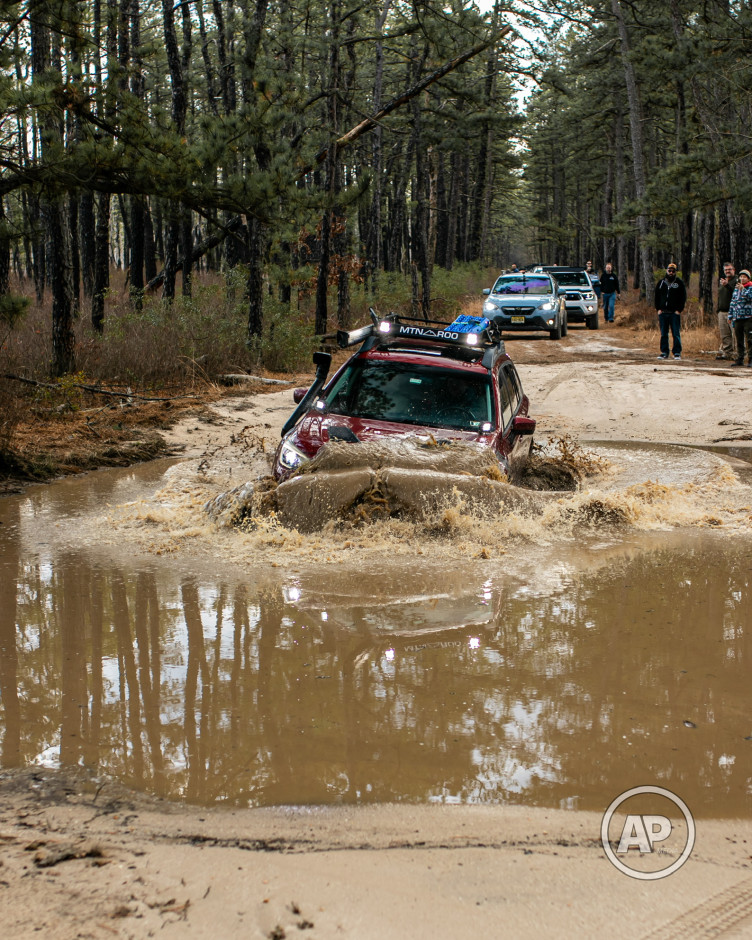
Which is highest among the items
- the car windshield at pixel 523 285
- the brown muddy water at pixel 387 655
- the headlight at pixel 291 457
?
the car windshield at pixel 523 285

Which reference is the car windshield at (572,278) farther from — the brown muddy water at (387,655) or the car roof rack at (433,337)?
the brown muddy water at (387,655)

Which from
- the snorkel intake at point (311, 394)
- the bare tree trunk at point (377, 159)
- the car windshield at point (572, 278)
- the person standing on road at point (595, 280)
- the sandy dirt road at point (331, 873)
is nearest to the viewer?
the sandy dirt road at point (331, 873)

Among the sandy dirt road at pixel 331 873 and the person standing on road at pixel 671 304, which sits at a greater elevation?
the person standing on road at pixel 671 304

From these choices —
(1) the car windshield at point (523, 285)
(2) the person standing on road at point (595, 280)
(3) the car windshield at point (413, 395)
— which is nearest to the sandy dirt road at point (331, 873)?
(3) the car windshield at point (413, 395)

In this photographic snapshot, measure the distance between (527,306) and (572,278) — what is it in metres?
8.72

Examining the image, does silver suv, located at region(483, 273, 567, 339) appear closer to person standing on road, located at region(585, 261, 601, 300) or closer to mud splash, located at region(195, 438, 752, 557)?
person standing on road, located at region(585, 261, 601, 300)

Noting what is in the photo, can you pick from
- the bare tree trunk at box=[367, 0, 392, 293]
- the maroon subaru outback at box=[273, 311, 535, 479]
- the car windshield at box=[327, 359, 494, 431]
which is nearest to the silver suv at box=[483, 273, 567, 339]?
the bare tree trunk at box=[367, 0, 392, 293]

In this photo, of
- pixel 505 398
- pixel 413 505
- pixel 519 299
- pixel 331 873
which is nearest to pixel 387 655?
pixel 331 873

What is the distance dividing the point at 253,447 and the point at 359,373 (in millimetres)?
3388

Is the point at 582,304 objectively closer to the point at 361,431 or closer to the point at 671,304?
the point at 671,304

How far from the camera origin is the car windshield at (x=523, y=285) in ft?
89.7

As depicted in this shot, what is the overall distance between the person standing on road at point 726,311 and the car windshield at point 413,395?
13.2 metres

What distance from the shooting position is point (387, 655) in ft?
16.0

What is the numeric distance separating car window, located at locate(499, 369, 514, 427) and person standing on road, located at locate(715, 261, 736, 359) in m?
12.4
